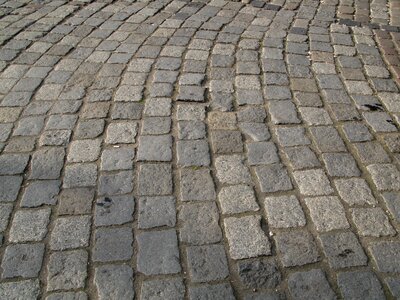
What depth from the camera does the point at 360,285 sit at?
8.19 ft

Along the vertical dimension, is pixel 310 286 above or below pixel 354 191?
above

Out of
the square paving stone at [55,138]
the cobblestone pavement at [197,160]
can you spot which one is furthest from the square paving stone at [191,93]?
the square paving stone at [55,138]

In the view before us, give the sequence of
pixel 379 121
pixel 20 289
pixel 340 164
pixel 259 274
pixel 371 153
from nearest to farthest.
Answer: pixel 20 289, pixel 259 274, pixel 340 164, pixel 371 153, pixel 379 121

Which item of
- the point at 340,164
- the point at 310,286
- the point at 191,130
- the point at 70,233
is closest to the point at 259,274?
the point at 310,286

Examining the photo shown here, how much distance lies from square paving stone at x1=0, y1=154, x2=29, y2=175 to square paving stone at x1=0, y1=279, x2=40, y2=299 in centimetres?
91

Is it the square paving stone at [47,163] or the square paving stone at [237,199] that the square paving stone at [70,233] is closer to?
the square paving stone at [47,163]

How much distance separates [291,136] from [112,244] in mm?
1601

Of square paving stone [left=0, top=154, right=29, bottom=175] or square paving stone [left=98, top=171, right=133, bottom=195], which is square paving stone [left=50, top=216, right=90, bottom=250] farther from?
square paving stone [left=0, top=154, right=29, bottom=175]

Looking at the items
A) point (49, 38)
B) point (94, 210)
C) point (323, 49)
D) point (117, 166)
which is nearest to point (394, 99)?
point (323, 49)

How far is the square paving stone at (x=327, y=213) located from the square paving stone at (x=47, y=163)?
162cm

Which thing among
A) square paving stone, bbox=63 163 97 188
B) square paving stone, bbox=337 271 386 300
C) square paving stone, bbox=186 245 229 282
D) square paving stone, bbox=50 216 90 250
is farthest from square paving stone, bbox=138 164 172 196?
square paving stone, bbox=337 271 386 300

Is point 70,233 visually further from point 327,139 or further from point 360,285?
point 327,139

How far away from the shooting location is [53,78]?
14.0 feet

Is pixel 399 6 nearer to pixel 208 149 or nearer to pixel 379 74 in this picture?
pixel 379 74
